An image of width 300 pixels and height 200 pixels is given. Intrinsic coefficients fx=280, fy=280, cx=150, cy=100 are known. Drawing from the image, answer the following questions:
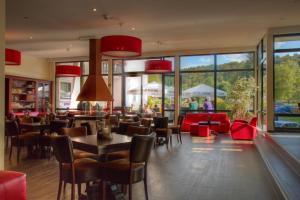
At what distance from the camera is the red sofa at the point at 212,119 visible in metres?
12.1

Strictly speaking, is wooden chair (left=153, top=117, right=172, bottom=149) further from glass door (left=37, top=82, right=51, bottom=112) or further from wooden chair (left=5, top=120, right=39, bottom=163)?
glass door (left=37, top=82, right=51, bottom=112)

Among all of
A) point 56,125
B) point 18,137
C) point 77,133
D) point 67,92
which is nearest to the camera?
point 77,133

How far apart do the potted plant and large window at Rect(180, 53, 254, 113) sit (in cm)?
82

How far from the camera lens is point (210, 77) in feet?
42.9

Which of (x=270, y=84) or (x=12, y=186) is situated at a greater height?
(x=270, y=84)

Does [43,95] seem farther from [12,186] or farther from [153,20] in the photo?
[12,186]

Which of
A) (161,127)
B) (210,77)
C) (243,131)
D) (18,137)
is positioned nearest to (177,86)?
(210,77)

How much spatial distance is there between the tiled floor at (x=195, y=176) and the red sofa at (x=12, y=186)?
1699 millimetres

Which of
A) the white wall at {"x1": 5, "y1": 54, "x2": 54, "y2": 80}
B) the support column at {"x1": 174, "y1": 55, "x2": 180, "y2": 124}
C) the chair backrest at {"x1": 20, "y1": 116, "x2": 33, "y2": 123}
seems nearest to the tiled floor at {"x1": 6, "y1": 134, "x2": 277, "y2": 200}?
the chair backrest at {"x1": 20, "y1": 116, "x2": 33, "y2": 123}

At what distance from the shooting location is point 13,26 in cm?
895

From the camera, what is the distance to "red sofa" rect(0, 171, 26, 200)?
2.36 m

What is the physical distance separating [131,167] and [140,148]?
0.27 m

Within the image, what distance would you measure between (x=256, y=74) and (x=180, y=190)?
9.14 meters

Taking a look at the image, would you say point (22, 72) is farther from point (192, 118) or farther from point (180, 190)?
point (180, 190)
